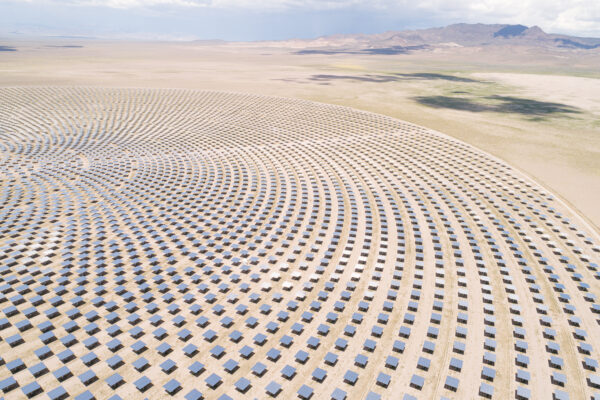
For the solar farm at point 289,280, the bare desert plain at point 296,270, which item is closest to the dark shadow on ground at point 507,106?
the bare desert plain at point 296,270

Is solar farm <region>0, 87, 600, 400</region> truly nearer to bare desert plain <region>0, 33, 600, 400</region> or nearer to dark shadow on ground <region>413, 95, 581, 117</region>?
bare desert plain <region>0, 33, 600, 400</region>

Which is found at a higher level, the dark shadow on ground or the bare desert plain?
the dark shadow on ground

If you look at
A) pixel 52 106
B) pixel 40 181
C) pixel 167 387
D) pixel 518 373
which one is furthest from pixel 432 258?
pixel 52 106

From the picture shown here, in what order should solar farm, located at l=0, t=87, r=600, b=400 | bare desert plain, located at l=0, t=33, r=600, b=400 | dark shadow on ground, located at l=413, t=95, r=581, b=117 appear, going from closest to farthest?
solar farm, located at l=0, t=87, r=600, b=400
bare desert plain, located at l=0, t=33, r=600, b=400
dark shadow on ground, located at l=413, t=95, r=581, b=117

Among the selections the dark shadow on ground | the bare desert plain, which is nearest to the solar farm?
the bare desert plain

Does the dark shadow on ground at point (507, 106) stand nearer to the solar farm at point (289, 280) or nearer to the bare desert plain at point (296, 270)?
the bare desert plain at point (296, 270)

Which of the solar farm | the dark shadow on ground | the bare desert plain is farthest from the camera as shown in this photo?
the dark shadow on ground

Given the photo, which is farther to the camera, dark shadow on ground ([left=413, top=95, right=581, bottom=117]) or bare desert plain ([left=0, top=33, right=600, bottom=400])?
dark shadow on ground ([left=413, top=95, right=581, bottom=117])
